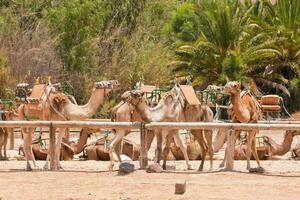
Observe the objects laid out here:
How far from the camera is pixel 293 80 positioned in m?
38.3

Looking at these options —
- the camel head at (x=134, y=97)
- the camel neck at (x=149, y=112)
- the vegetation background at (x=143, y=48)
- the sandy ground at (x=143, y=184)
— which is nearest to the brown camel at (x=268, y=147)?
the sandy ground at (x=143, y=184)

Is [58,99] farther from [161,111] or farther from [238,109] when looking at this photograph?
[238,109]

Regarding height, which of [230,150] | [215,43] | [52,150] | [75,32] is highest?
[75,32]

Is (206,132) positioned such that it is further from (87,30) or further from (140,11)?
(140,11)

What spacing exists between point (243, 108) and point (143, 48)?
21829 mm

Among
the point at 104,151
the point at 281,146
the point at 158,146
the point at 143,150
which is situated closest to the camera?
the point at 143,150

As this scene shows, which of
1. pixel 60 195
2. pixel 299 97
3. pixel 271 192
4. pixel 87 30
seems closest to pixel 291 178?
pixel 271 192

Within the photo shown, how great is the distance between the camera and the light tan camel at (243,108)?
16469mm

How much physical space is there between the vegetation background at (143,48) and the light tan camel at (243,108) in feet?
58.0

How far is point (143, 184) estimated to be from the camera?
14.0 meters

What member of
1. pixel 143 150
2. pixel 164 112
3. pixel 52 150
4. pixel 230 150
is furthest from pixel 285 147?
pixel 52 150

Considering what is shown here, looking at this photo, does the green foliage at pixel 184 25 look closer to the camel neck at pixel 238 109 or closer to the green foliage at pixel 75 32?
the green foliage at pixel 75 32

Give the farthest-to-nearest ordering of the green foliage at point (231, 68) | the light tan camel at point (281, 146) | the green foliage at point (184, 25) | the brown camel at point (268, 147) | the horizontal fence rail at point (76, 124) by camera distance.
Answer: the green foliage at point (184, 25) < the green foliage at point (231, 68) < the light tan camel at point (281, 146) < the brown camel at point (268, 147) < the horizontal fence rail at point (76, 124)

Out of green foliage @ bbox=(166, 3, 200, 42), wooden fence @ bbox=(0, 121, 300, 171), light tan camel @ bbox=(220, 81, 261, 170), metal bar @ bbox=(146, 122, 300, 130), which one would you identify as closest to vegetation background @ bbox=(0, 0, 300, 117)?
green foliage @ bbox=(166, 3, 200, 42)
